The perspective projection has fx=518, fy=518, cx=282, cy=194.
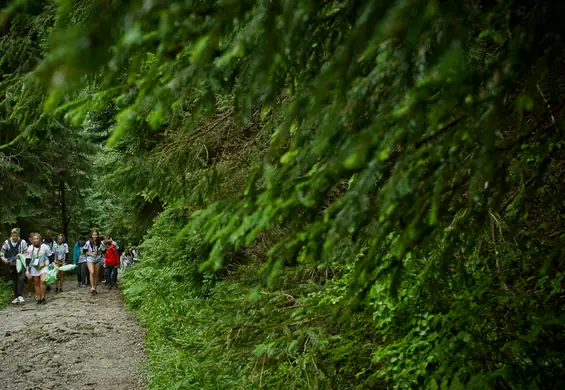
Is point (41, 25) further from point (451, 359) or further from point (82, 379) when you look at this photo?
point (82, 379)

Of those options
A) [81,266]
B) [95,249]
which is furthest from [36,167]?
[95,249]

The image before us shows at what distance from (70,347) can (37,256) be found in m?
4.93

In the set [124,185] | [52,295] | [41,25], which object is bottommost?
[52,295]

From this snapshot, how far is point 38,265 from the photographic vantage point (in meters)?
13.6

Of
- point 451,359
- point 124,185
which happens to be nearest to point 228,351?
point 451,359

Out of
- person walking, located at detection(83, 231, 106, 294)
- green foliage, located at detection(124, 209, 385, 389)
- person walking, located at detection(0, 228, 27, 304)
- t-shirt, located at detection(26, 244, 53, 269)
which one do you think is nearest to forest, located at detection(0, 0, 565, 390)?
green foliage, located at detection(124, 209, 385, 389)

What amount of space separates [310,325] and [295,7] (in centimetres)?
326

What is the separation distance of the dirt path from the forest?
2.42 metres

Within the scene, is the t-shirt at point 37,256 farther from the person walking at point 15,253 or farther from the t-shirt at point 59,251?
the t-shirt at point 59,251

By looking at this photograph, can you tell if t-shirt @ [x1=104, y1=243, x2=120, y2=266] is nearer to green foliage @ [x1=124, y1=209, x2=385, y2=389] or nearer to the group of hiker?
the group of hiker

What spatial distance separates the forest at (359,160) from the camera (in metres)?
1.81

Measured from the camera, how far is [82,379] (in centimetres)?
811

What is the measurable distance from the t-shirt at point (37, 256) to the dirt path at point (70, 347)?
1070mm

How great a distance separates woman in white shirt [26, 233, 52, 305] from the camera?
13629 millimetres
